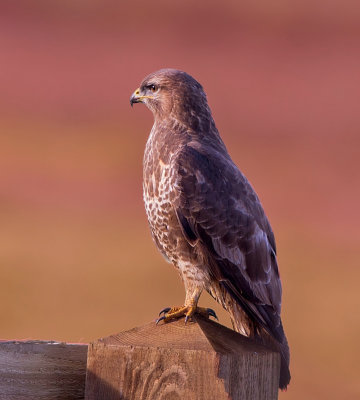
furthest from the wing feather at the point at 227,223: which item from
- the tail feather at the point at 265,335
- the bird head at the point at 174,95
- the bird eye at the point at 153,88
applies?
the bird eye at the point at 153,88

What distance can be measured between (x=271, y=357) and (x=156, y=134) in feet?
6.76

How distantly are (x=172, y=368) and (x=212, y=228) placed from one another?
5.43 feet

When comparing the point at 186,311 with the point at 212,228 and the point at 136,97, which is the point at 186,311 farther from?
the point at 136,97

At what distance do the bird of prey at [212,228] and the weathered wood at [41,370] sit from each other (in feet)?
4.04

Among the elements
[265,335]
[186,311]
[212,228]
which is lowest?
[265,335]

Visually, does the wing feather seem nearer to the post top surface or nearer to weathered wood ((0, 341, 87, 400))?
the post top surface

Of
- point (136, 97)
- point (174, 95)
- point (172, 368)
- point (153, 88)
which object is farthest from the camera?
point (136, 97)

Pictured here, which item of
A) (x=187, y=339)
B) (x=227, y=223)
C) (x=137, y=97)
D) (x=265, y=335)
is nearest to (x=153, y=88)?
(x=137, y=97)

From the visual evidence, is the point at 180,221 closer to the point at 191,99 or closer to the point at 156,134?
the point at 156,134

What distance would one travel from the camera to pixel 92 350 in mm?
1945

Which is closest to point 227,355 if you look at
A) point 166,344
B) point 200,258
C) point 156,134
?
point 166,344

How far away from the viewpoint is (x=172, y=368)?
6.23 feet

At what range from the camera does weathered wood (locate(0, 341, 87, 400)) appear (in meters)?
1.93

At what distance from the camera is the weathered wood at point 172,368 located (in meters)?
1.89
